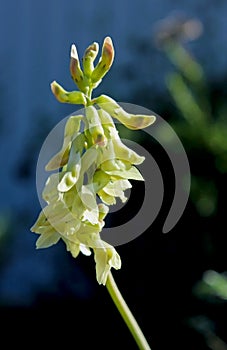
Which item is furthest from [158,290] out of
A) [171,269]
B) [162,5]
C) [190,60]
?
[162,5]

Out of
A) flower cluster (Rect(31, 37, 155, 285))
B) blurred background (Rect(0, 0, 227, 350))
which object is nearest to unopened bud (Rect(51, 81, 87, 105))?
flower cluster (Rect(31, 37, 155, 285))

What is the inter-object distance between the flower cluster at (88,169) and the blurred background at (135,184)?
1.49 m

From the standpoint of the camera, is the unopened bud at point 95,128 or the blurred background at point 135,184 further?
the blurred background at point 135,184

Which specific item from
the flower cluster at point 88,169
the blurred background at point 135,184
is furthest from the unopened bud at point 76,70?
the blurred background at point 135,184

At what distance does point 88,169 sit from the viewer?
985 mm

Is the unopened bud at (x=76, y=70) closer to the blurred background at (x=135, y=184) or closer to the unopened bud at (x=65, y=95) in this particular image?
the unopened bud at (x=65, y=95)

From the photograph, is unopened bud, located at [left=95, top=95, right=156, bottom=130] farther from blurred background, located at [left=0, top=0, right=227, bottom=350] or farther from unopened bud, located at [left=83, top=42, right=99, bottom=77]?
blurred background, located at [left=0, top=0, right=227, bottom=350]

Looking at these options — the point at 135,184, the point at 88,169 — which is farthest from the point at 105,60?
the point at 135,184

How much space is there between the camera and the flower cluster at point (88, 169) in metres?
0.97

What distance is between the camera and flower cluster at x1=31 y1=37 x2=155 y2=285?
0.97 m

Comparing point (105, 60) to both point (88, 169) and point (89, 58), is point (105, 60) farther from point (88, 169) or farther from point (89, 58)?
point (88, 169)

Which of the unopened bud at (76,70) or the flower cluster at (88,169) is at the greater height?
the unopened bud at (76,70)

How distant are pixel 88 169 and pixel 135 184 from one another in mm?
2151

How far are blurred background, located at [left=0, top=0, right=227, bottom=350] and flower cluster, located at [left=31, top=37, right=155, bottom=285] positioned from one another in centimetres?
149
